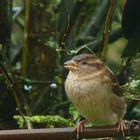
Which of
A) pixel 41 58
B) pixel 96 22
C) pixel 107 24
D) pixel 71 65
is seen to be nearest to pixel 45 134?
pixel 71 65

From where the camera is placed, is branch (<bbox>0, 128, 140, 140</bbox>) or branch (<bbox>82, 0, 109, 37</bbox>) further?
branch (<bbox>82, 0, 109, 37</bbox>)

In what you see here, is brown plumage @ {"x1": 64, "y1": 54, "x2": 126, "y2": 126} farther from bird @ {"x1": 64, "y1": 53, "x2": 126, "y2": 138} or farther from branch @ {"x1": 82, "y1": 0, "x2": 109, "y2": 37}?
branch @ {"x1": 82, "y1": 0, "x2": 109, "y2": 37}

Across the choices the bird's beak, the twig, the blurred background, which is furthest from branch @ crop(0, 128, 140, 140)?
the blurred background

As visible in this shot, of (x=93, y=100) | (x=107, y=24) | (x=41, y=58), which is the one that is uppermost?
(x=107, y=24)

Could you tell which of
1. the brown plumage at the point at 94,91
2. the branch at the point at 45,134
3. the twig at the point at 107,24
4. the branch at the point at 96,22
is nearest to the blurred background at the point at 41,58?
the branch at the point at 96,22

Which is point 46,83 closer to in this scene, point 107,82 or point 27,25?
point 27,25

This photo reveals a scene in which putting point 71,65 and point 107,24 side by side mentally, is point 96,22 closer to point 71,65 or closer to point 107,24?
point 107,24

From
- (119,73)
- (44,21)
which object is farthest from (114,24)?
(119,73)
